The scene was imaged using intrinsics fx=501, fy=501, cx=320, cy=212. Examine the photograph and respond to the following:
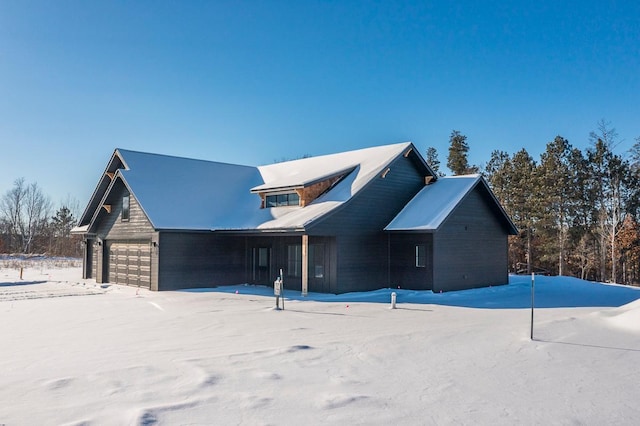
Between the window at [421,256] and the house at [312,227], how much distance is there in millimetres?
43

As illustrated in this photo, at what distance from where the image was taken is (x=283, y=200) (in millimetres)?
22516

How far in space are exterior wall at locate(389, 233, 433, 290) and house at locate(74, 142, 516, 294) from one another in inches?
1.8

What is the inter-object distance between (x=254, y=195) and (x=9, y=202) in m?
56.4

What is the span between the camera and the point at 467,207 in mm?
21922

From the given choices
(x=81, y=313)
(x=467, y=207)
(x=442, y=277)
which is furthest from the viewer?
(x=467, y=207)

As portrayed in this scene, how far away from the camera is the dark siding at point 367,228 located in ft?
64.5

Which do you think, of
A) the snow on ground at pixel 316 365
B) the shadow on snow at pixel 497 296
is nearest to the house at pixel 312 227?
the shadow on snow at pixel 497 296

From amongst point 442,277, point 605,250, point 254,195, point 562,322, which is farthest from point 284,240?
point 605,250

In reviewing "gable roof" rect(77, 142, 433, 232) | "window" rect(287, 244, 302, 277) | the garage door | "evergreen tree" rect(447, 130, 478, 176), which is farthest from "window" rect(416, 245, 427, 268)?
"evergreen tree" rect(447, 130, 478, 176)

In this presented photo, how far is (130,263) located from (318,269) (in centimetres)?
935

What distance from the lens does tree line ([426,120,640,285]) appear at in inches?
1490

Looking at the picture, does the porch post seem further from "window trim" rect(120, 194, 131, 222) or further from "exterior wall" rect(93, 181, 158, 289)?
"window trim" rect(120, 194, 131, 222)

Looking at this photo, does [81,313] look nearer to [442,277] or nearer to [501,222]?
[442,277]

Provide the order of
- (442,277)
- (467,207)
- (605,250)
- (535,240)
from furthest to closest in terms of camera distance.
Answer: (535,240)
(605,250)
(467,207)
(442,277)
